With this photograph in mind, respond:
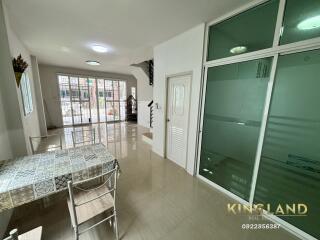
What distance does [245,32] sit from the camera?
180cm

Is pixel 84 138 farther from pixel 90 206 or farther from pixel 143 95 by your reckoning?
pixel 90 206

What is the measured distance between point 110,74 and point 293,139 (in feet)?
24.3

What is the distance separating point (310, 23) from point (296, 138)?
3.71 feet

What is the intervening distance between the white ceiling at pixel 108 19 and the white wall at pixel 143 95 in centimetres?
277

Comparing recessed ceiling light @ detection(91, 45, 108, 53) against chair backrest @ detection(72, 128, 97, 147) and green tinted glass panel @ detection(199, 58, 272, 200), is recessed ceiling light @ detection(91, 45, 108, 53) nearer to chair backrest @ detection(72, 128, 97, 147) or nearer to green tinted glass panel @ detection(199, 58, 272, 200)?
chair backrest @ detection(72, 128, 97, 147)

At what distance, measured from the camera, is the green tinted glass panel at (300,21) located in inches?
51.3

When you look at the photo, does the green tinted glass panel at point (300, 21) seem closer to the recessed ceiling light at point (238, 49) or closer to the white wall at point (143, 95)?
the recessed ceiling light at point (238, 49)

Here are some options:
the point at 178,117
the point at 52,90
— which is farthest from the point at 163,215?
the point at 52,90

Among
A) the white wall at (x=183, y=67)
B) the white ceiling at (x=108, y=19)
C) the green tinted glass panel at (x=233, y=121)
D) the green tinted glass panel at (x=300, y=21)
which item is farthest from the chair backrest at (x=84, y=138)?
the green tinted glass panel at (x=300, y=21)

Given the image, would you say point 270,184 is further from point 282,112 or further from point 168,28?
point 168,28

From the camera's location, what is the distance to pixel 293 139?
149cm

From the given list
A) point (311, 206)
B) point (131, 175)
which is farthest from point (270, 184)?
point (131, 175)

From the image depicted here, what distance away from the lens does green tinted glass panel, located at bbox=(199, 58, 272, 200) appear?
5.74ft

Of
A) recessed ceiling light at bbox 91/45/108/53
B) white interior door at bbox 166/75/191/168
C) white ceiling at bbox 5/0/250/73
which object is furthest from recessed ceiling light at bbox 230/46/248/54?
recessed ceiling light at bbox 91/45/108/53
